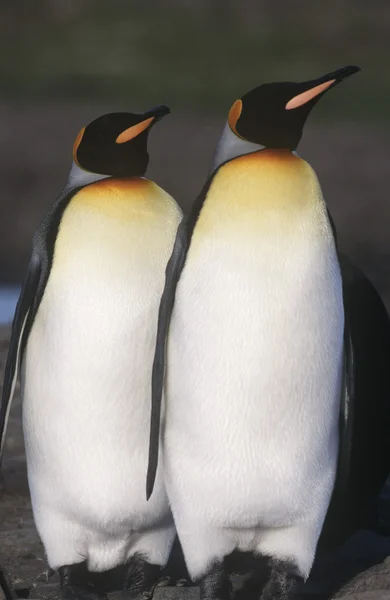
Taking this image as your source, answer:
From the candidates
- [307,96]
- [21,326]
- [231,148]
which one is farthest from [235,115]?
[21,326]

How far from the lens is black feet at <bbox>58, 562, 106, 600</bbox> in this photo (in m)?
2.88

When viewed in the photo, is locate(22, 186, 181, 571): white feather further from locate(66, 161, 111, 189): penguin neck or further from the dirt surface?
the dirt surface

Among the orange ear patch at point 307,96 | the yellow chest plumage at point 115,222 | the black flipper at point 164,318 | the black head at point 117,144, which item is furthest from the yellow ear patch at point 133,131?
the orange ear patch at point 307,96

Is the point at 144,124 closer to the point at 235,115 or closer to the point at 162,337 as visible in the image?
the point at 235,115

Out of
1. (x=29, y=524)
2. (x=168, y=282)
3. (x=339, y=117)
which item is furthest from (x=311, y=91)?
(x=339, y=117)

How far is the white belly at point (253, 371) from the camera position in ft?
8.60

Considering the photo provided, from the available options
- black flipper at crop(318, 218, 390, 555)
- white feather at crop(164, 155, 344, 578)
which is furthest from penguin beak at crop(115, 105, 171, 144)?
black flipper at crop(318, 218, 390, 555)

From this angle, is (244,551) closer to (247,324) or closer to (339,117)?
(247,324)

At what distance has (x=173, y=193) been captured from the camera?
42.0 ft

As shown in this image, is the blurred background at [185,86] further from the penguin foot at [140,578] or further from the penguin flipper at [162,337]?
the penguin flipper at [162,337]

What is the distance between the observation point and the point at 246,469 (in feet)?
8.67

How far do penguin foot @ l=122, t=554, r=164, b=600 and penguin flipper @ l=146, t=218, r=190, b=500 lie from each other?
351 millimetres

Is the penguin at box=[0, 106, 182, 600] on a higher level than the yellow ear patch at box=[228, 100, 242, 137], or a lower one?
lower

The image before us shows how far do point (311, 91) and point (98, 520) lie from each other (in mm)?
1103
